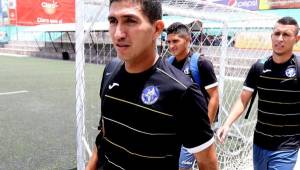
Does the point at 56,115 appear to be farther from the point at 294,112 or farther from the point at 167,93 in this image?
the point at 167,93

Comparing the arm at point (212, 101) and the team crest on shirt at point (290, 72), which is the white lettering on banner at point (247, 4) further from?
the team crest on shirt at point (290, 72)

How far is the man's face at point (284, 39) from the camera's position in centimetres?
288

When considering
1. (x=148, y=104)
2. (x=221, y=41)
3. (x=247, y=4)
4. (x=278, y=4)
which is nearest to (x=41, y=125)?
(x=221, y=41)

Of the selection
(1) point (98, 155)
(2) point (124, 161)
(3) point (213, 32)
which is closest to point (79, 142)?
(1) point (98, 155)

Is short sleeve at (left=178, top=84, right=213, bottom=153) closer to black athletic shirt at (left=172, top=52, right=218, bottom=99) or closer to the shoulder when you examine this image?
the shoulder

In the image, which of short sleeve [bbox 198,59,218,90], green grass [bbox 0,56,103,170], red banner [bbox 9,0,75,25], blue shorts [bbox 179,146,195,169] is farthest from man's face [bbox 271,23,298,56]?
red banner [bbox 9,0,75,25]

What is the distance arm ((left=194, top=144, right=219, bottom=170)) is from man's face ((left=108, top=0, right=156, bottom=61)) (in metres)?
0.48

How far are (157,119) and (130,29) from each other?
374mm

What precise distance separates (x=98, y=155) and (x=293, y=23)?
2.11m

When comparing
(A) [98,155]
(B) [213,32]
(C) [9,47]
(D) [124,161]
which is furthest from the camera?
(C) [9,47]

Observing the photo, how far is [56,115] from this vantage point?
7020 millimetres

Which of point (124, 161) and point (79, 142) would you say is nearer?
point (124, 161)

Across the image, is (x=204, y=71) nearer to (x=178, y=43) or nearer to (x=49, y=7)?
(x=178, y=43)

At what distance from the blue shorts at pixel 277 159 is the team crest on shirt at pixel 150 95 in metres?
1.87
